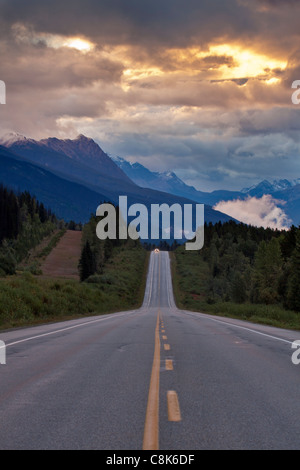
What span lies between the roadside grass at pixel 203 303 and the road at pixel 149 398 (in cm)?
1540

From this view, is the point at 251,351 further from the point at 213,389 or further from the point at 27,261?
the point at 27,261

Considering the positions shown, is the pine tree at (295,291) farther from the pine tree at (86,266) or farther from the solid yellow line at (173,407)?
the solid yellow line at (173,407)

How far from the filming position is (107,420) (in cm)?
613

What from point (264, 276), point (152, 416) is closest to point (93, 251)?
point (264, 276)

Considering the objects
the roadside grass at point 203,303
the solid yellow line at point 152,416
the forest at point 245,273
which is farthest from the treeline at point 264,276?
the solid yellow line at point 152,416

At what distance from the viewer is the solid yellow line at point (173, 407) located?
632 cm

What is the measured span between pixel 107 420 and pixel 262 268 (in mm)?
75136

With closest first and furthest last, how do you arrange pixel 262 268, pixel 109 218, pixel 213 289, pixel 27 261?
pixel 262 268, pixel 213 289, pixel 27 261, pixel 109 218

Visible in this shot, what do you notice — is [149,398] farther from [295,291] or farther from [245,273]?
[245,273]

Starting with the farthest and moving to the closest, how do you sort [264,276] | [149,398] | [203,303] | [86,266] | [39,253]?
1. [39,253]
2. [86,266]
3. [203,303]
4. [264,276]
5. [149,398]

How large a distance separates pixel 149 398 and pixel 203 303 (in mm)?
68074

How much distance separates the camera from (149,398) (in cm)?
741

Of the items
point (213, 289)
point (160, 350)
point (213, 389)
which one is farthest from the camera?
point (213, 289)

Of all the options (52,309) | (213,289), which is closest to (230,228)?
(213,289)
